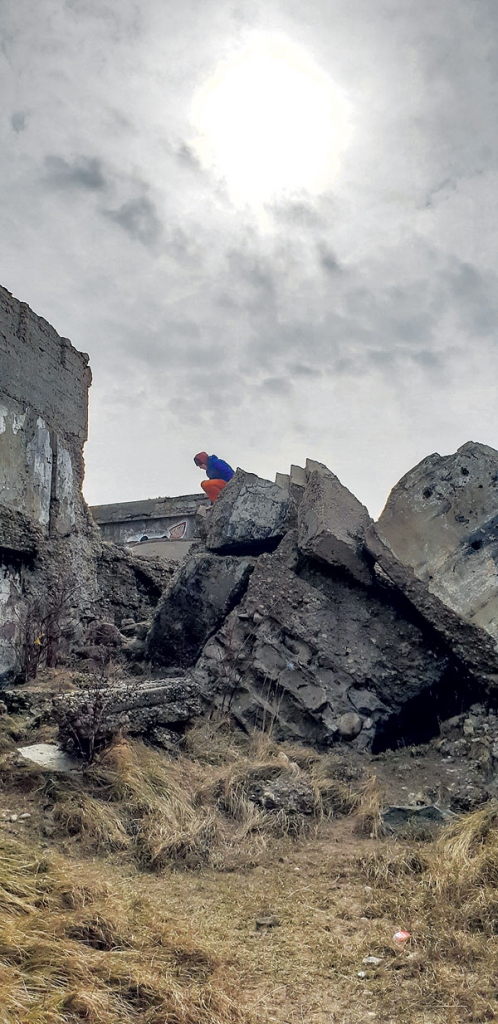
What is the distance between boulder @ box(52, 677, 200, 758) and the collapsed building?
12mm

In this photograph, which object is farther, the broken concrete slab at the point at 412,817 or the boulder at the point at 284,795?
the boulder at the point at 284,795

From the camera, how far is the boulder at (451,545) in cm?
483

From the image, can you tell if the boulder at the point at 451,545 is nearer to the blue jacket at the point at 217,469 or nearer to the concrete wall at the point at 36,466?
the concrete wall at the point at 36,466

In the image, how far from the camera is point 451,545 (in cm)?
518

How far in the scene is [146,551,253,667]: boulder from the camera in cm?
603

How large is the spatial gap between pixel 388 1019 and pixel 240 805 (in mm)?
1835

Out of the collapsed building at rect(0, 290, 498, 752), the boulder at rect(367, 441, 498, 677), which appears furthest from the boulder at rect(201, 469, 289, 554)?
the boulder at rect(367, 441, 498, 677)

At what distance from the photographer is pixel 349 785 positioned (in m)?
4.23

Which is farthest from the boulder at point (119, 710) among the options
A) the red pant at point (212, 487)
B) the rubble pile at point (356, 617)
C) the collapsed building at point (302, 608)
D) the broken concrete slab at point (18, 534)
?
the red pant at point (212, 487)

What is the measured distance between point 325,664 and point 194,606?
1.47 metres

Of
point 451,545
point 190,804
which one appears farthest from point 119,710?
point 451,545

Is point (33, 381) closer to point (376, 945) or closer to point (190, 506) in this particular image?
point (190, 506)

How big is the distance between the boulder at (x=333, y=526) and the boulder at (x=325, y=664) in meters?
0.21

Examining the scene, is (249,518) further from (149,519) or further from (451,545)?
(149,519)
